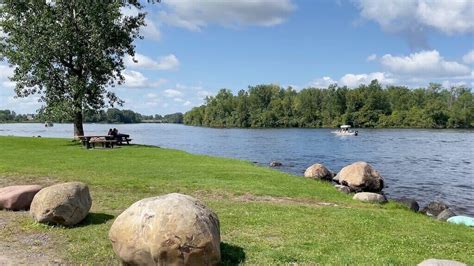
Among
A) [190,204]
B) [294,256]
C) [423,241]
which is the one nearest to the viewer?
[190,204]

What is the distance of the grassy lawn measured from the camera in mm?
10273

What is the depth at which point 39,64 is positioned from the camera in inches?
1634

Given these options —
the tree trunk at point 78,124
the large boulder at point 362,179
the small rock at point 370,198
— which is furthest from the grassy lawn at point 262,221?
the tree trunk at point 78,124

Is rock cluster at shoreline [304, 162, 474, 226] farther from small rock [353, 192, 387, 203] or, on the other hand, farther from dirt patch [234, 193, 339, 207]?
dirt patch [234, 193, 339, 207]

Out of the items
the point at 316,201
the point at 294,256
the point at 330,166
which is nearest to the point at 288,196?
the point at 316,201

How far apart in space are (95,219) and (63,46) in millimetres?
31725

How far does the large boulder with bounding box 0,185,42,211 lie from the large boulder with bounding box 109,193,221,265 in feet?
21.5

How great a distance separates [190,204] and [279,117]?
178 m

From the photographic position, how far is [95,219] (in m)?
13.3

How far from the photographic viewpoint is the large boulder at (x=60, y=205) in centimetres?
1219

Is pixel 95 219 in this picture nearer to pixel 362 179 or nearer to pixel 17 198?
pixel 17 198

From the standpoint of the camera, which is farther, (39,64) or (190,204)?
(39,64)

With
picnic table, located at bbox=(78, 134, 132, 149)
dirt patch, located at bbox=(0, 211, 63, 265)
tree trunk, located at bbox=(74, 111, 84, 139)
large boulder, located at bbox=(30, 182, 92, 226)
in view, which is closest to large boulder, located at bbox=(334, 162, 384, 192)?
large boulder, located at bbox=(30, 182, 92, 226)

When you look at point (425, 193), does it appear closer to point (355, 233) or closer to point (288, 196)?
point (288, 196)
